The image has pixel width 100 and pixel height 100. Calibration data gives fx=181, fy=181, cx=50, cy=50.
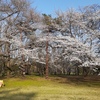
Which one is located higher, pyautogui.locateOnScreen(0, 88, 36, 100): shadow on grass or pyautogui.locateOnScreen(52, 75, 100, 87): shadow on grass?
A: pyautogui.locateOnScreen(0, 88, 36, 100): shadow on grass

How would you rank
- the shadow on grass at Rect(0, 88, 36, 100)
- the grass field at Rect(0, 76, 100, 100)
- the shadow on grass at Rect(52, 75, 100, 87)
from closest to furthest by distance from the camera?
the shadow on grass at Rect(0, 88, 36, 100) < the grass field at Rect(0, 76, 100, 100) < the shadow on grass at Rect(52, 75, 100, 87)

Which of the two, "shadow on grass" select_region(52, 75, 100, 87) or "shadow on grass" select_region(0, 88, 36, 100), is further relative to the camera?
"shadow on grass" select_region(52, 75, 100, 87)

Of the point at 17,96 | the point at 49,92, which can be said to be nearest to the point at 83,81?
the point at 49,92

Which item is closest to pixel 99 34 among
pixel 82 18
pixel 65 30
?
pixel 82 18

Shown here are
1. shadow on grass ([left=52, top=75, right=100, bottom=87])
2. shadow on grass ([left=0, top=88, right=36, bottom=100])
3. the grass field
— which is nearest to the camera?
shadow on grass ([left=0, top=88, right=36, bottom=100])

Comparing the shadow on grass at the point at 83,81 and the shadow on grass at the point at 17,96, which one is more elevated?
the shadow on grass at the point at 17,96

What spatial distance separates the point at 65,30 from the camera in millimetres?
16000

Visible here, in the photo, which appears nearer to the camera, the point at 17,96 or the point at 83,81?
the point at 17,96

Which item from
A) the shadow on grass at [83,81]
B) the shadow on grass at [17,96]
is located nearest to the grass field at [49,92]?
the shadow on grass at [17,96]

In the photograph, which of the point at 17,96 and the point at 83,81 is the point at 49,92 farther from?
the point at 83,81

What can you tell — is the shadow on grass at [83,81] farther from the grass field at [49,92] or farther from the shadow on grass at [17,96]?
the shadow on grass at [17,96]

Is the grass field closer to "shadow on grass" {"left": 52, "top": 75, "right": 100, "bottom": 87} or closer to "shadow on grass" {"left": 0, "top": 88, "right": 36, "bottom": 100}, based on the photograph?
"shadow on grass" {"left": 0, "top": 88, "right": 36, "bottom": 100}

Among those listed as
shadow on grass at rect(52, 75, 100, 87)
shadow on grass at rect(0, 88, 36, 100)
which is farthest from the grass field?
shadow on grass at rect(52, 75, 100, 87)

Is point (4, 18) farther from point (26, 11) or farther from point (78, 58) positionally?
point (78, 58)
